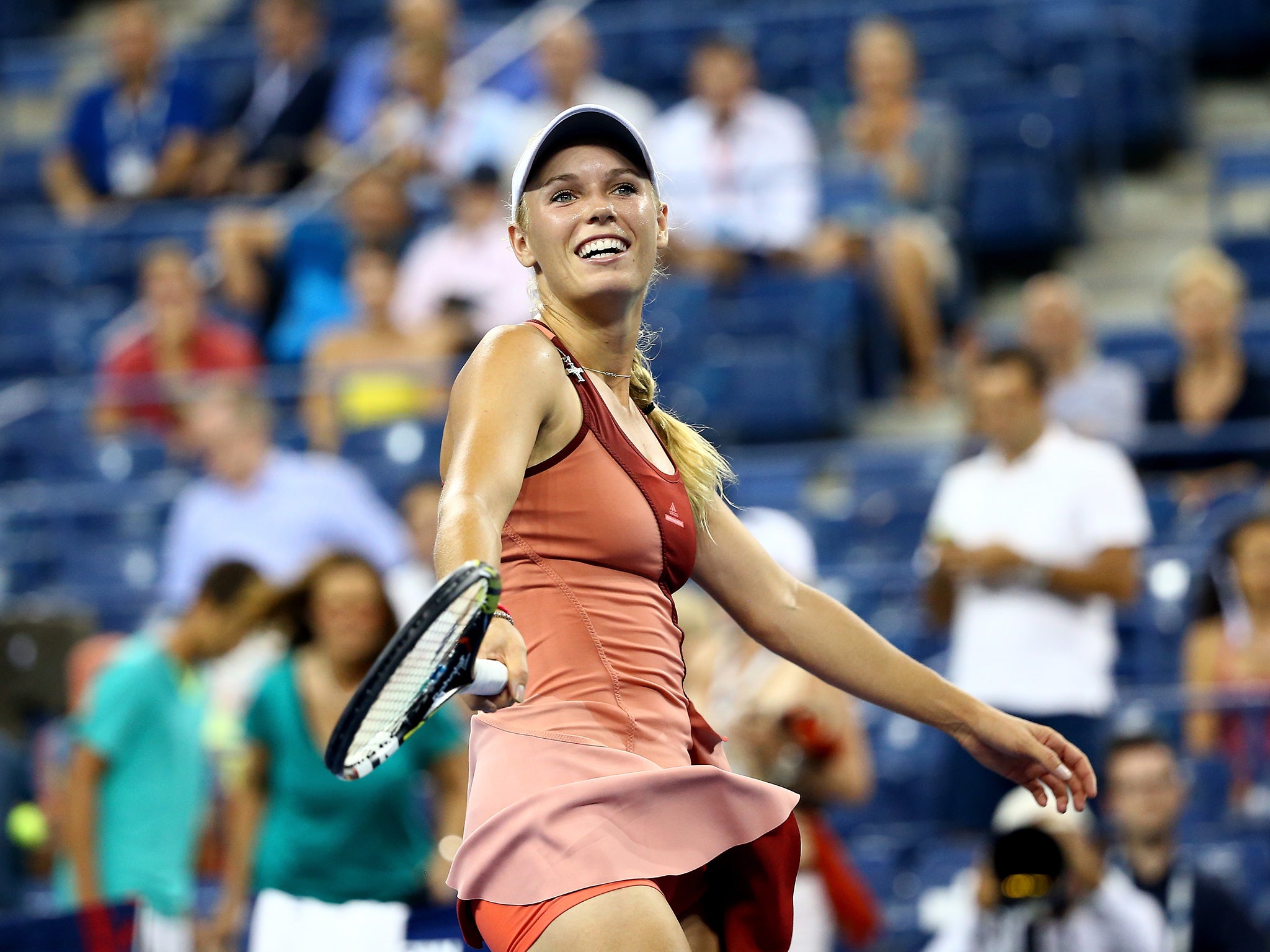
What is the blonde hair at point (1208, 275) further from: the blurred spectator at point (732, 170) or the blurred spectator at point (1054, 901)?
the blurred spectator at point (1054, 901)

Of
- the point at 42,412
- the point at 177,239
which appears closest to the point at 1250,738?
the point at 42,412

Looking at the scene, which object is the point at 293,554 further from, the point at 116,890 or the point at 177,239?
the point at 177,239

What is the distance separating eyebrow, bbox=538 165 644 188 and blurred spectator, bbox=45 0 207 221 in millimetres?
8799

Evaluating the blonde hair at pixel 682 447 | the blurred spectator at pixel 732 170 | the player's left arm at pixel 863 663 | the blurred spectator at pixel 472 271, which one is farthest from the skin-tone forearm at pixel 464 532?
the blurred spectator at pixel 732 170

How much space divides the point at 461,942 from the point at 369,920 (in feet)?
0.82

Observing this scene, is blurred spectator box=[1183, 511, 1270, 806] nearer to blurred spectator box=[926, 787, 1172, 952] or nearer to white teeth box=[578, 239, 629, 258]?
blurred spectator box=[926, 787, 1172, 952]

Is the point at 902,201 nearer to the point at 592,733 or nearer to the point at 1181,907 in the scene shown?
the point at 1181,907

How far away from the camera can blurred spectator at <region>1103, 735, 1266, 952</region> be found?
516cm

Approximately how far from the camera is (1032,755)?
3086mm

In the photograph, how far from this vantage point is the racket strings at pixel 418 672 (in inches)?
84.4

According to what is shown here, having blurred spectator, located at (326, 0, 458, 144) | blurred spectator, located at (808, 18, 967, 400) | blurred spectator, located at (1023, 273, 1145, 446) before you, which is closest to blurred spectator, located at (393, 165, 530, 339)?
blurred spectator, located at (808, 18, 967, 400)

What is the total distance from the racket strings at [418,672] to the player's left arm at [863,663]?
3.04 ft

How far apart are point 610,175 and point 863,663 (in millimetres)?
861

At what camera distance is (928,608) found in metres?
6.14
